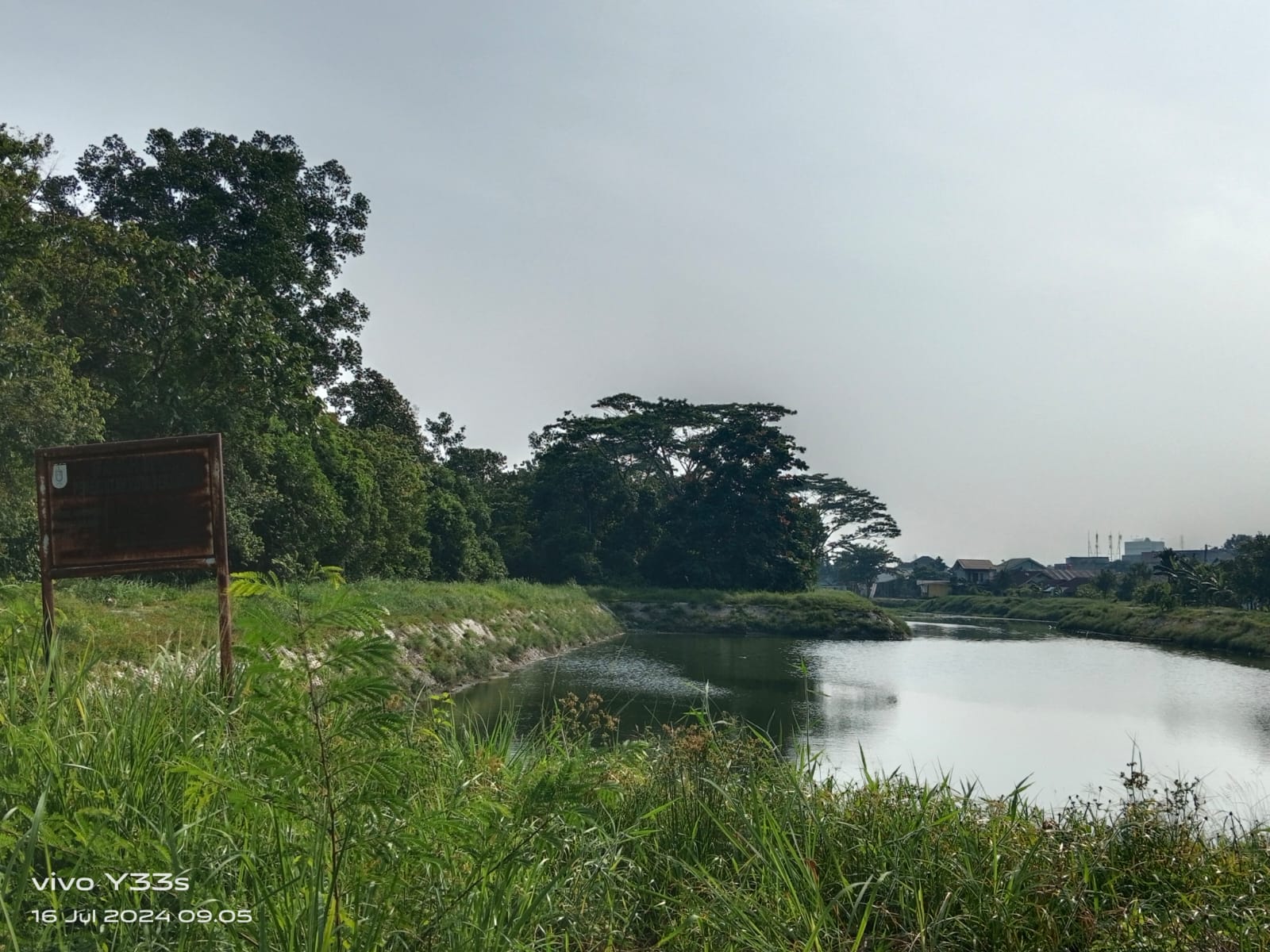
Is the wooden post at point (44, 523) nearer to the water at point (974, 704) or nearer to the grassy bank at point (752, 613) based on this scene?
the water at point (974, 704)

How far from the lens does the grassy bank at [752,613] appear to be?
32531 millimetres

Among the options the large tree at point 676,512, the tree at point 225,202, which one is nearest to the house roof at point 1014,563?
the large tree at point 676,512

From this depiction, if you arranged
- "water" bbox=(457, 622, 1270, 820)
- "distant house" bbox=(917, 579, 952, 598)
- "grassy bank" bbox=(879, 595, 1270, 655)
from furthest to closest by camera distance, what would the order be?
"distant house" bbox=(917, 579, 952, 598)
"grassy bank" bbox=(879, 595, 1270, 655)
"water" bbox=(457, 622, 1270, 820)

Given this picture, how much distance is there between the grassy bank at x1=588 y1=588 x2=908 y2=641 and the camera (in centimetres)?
3253

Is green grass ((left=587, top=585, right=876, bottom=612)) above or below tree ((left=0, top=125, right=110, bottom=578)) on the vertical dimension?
below

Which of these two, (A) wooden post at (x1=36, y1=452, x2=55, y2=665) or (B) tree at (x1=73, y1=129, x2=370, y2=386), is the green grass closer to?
(B) tree at (x1=73, y1=129, x2=370, y2=386)

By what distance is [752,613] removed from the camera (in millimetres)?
33875

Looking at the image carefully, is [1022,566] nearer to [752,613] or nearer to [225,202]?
[752,613]

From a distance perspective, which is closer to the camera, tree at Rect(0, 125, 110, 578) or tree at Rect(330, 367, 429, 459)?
tree at Rect(0, 125, 110, 578)

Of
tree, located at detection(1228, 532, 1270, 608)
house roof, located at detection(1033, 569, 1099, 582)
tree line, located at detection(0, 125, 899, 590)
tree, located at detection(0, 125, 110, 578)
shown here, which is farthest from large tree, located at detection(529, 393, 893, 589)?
house roof, located at detection(1033, 569, 1099, 582)

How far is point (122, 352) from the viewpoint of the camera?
15.0 m

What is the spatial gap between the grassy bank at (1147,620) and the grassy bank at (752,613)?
7364 mm

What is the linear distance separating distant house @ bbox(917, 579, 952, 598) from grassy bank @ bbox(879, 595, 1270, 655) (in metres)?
13.4

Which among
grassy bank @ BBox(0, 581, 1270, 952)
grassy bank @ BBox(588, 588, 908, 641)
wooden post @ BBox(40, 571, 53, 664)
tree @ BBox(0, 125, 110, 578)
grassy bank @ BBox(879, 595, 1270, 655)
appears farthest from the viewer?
grassy bank @ BBox(588, 588, 908, 641)
